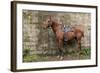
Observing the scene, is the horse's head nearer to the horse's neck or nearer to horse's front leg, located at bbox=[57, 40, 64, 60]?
the horse's neck

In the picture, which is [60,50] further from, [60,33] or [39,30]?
[39,30]

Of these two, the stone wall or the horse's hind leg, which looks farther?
the horse's hind leg

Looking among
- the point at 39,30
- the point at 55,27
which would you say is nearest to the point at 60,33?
the point at 55,27

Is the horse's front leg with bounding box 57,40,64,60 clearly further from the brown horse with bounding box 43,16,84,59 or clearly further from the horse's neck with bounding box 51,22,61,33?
the horse's neck with bounding box 51,22,61,33

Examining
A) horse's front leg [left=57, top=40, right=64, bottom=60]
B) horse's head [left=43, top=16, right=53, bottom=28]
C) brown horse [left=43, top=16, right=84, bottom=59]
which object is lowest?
horse's front leg [left=57, top=40, right=64, bottom=60]

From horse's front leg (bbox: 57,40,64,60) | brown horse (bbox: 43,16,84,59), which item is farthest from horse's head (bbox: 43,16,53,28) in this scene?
horse's front leg (bbox: 57,40,64,60)

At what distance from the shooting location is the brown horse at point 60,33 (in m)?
2.19

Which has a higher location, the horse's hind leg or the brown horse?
the brown horse

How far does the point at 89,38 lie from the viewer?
2.38 metres

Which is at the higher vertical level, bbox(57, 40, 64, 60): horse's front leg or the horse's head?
the horse's head

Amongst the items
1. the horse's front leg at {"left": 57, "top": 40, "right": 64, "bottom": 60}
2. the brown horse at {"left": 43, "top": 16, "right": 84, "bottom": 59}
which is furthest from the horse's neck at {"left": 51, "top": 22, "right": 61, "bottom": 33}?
the horse's front leg at {"left": 57, "top": 40, "right": 64, "bottom": 60}

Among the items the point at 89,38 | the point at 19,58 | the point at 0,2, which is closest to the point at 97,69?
the point at 89,38

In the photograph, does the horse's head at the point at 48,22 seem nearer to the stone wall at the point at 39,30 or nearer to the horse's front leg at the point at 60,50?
the stone wall at the point at 39,30

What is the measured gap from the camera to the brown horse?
2191 millimetres
